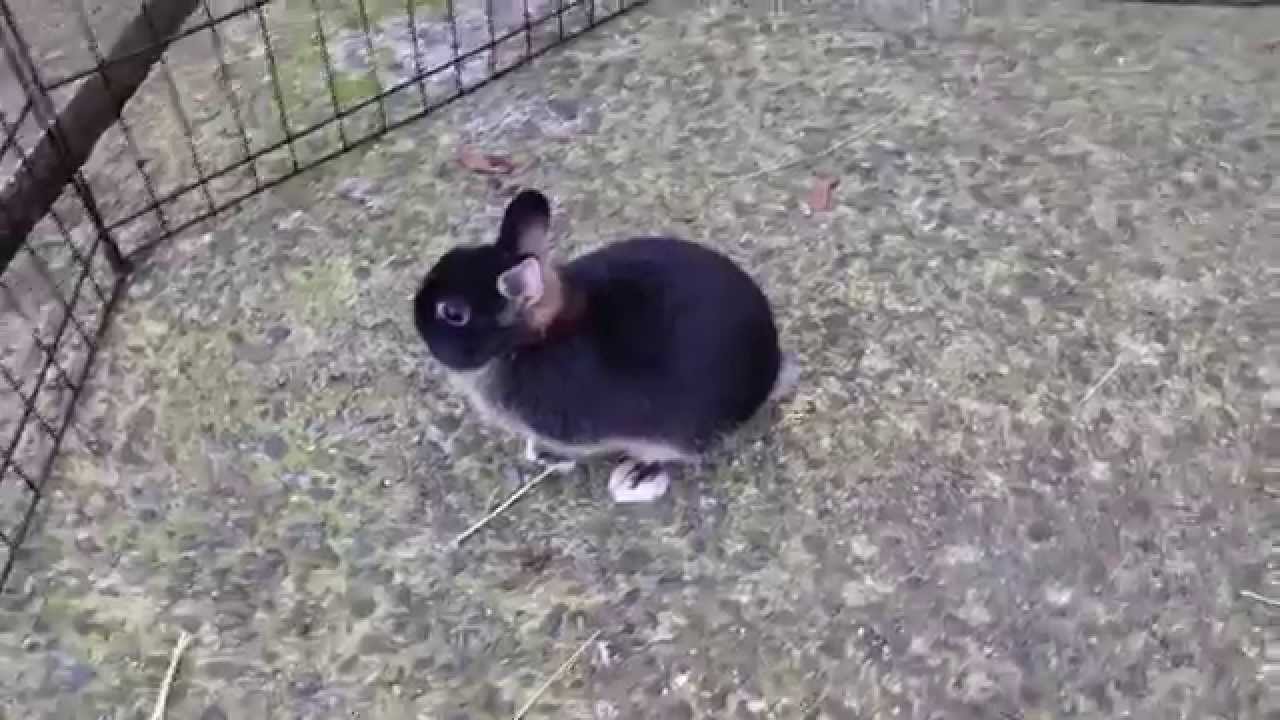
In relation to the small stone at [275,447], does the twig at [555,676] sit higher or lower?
lower

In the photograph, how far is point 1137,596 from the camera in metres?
1.97

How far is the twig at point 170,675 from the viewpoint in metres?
1.89

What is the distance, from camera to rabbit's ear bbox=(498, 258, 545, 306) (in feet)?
5.94

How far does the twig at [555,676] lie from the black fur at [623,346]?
0.27 metres

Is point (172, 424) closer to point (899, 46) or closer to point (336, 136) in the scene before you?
point (336, 136)

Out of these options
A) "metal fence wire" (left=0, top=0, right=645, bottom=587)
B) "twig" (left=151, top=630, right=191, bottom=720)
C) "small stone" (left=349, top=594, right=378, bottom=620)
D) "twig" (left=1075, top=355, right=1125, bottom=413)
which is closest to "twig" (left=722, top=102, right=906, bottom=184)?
"metal fence wire" (left=0, top=0, right=645, bottom=587)

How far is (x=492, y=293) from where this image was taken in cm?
183

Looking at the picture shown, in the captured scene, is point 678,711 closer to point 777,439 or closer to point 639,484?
point 639,484

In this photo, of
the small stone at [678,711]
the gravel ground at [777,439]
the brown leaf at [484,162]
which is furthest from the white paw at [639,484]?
the brown leaf at [484,162]

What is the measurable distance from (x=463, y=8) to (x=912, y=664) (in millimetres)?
1704

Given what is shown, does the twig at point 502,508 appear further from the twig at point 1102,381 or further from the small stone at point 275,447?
the twig at point 1102,381

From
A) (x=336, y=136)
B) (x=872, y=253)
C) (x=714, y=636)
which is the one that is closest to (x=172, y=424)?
(x=336, y=136)

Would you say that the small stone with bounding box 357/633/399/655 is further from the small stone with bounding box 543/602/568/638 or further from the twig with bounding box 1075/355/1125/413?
the twig with bounding box 1075/355/1125/413

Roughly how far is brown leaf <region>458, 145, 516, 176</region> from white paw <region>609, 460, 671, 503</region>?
741 millimetres
